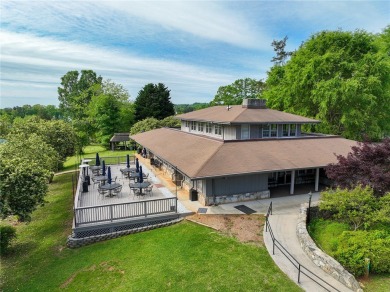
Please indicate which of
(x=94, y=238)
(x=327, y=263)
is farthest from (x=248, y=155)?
(x=94, y=238)

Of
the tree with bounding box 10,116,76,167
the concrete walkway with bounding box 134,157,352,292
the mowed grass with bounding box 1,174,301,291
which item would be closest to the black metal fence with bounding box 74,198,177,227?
the mowed grass with bounding box 1,174,301,291

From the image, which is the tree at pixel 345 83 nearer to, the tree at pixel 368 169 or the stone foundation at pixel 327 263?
the tree at pixel 368 169

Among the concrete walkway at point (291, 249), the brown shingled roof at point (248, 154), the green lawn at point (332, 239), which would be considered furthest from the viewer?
the brown shingled roof at point (248, 154)

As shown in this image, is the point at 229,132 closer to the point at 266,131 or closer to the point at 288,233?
the point at 266,131

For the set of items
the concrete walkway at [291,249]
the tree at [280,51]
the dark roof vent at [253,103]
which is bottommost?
the concrete walkway at [291,249]

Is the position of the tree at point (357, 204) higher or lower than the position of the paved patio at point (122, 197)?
higher

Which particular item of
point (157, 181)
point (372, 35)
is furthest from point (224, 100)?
point (157, 181)

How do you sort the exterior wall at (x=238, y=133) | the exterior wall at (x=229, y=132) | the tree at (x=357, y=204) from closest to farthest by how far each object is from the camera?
the tree at (x=357, y=204), the exterior wall at (x=238, y=133), the exterior wall at (x=229, y=132)

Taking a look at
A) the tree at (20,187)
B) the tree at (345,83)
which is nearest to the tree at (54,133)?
the tree at (20,187)
